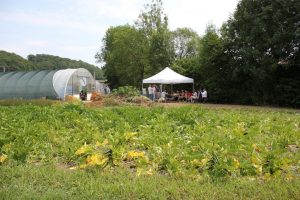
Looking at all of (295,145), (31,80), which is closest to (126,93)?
(31,80)

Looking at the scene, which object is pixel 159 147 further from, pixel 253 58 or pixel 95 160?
pixel 253 58

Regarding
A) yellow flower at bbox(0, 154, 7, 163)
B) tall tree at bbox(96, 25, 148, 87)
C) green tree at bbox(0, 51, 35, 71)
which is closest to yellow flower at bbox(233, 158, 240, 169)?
yellow flower at bbox(0, 154, 7, 163)

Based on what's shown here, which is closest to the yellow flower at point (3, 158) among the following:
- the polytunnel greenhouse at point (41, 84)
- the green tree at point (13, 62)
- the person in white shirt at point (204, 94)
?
the person in white shirt at point (204, 94)

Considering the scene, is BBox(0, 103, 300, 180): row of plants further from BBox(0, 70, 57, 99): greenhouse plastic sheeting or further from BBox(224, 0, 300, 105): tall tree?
BBox(0, 70, 57, 99): greenhouse plastic sheeting

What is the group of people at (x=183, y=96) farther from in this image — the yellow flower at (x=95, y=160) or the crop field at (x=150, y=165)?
the yellow flower at (x=95, y=160)

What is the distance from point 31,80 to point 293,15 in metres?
22.6

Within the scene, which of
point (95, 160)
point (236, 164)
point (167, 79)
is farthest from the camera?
point (167, 79)

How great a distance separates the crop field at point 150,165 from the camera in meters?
4.66

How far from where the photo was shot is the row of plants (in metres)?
5.34

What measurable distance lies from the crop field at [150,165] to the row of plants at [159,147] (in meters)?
0.01

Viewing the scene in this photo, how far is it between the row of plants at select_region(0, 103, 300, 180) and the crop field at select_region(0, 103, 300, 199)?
0.01m

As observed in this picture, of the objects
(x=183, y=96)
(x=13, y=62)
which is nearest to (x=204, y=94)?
(x=183, y=96)

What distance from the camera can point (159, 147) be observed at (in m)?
6.30

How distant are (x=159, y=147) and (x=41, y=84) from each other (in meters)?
29.3
